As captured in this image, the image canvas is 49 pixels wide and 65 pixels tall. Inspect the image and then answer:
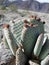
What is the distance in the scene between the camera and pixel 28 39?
595 cm

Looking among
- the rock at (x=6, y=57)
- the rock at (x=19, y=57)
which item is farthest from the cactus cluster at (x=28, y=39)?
the rock at (x=6, y=57)

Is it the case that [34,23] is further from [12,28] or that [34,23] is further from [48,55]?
[48,55]

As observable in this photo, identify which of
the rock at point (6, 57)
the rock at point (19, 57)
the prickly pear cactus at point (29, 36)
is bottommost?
the rock at point (6, 57)

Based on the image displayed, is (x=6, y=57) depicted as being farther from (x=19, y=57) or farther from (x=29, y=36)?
(x=29, y=36)

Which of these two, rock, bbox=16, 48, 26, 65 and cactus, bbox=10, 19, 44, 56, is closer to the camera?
rock, bbox=16, 48, 26, 65

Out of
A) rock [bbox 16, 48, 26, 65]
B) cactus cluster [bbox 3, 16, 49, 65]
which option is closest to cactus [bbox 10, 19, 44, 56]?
cactus cluster [bbox 3, 16, 49, 65]

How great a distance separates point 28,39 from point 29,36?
0.21 feet

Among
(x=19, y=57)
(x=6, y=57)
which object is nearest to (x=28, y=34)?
(x=19, y=57)

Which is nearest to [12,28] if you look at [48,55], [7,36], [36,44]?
[7,36]

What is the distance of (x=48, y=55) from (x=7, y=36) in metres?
1.01

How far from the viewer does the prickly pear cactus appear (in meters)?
Answer: 5.89

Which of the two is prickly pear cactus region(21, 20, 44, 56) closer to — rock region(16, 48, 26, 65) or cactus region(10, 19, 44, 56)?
Answer: cactus region(10, 19, 44, 56)

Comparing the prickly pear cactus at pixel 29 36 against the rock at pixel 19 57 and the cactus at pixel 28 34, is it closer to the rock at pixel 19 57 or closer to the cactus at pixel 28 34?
the cactus at pixel 28 34

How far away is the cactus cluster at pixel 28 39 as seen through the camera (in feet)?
19.2
